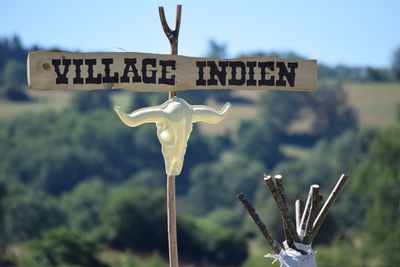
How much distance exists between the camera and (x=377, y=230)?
82.0 m

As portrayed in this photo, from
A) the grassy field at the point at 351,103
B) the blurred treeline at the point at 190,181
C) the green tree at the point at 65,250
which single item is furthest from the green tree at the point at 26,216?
the grassy field at the point at 351,103

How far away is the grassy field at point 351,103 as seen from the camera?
157500 mm

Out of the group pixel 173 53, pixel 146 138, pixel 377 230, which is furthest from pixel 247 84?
pixel 146 138

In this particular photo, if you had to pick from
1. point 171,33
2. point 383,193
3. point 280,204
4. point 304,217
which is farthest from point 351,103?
point 280,204

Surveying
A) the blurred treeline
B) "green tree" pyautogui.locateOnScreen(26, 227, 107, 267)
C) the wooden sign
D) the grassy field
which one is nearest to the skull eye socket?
the wooden sign

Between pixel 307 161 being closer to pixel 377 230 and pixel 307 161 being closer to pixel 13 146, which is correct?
pixel 13 146

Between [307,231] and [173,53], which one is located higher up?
[173,53]

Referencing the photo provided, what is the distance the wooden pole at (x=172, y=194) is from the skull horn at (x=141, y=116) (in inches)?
10.8

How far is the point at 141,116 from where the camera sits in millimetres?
14109

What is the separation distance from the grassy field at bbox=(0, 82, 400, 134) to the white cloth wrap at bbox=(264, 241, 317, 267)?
450ft

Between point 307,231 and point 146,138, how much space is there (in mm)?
145524

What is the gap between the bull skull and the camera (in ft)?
47.1

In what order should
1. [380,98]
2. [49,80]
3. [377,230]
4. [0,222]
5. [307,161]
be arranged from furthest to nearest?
[380,98], [307,161], [0,222], [377,230], [49,80]

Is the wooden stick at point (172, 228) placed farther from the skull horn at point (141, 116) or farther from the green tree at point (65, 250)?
the green tree at point (65, 250)
